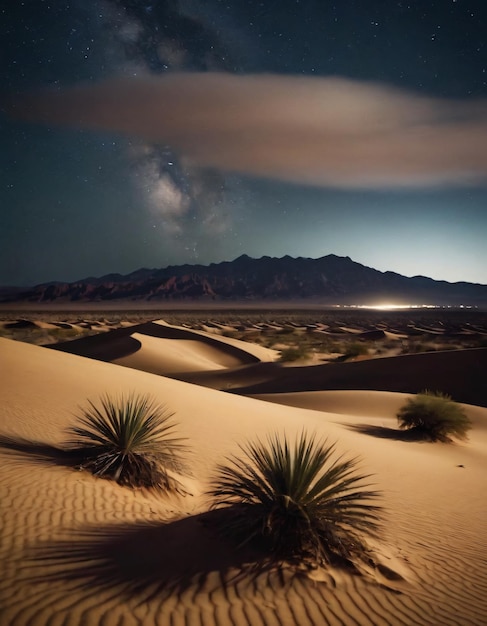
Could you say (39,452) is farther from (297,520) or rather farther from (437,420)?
(437,420)

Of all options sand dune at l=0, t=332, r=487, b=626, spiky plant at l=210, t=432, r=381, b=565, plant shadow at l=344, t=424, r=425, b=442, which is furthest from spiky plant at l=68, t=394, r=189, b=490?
plant shadow at l=344, t=424, r=425, b=442

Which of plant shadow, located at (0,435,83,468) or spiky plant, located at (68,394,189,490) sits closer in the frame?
spiky plant, located at (68,394,189,490)

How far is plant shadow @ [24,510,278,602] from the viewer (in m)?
4.11

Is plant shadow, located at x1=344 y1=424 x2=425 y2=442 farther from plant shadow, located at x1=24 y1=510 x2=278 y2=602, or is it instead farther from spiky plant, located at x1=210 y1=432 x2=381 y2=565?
plant shadow, located at x1=24 y1=510 x2=278 y2=602

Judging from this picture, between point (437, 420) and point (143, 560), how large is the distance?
483 inches

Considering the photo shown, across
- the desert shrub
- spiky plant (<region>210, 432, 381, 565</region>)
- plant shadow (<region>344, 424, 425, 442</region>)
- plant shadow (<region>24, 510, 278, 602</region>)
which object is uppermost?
spiky plant (<region>210, 432, 381, 565</region>)

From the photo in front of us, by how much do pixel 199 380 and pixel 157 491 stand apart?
2178cm

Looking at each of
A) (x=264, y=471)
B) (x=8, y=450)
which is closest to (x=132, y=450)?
(x=8, y=450)

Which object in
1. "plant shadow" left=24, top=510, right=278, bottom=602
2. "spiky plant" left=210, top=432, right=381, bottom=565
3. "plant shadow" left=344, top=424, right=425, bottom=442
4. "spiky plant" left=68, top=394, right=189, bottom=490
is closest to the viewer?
"plant shadow" left=24, top=510, right=278, bottom=602

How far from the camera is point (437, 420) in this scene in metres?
14.5

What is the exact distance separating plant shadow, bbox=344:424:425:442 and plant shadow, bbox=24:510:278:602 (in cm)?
1018

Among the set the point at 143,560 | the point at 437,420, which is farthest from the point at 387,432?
the point at 143,560

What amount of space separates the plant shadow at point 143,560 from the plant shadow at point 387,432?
10176mm

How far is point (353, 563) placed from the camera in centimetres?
473
